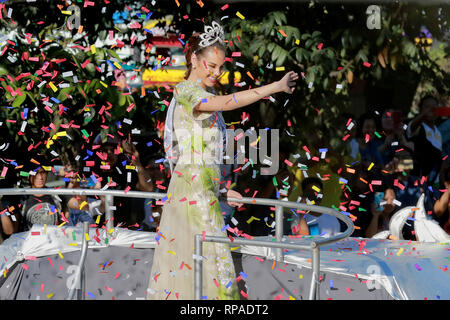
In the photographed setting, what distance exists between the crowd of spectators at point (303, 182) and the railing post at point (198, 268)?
2.89m

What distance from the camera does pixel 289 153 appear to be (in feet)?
26.2

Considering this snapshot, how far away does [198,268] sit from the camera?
462 cm

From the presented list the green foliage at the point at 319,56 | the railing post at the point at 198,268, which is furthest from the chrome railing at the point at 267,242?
the green foliage at the point at 319,56

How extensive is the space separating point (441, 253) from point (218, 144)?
202 cm

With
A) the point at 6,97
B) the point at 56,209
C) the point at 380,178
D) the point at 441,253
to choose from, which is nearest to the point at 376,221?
the point at 380,178

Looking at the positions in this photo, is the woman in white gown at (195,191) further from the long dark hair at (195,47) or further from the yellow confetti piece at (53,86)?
the yellow confetti piece at (53,86)

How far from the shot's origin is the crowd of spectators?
303 inches

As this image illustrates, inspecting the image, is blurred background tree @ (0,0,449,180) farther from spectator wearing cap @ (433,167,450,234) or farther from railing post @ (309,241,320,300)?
railing post @ (309,241,320,300)

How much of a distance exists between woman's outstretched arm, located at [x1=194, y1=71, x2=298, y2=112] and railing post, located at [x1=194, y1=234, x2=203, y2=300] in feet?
2.40

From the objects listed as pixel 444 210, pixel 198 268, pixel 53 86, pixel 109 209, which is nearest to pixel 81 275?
pixel 109 209

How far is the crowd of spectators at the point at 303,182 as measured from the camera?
7.70m

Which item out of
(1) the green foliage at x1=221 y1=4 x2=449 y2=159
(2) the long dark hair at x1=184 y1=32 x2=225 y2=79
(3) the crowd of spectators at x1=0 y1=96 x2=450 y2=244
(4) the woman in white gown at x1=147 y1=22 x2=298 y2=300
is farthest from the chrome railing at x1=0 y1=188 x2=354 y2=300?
(1) the green foliage at x1=221 y1=4 x2=449 y2=159

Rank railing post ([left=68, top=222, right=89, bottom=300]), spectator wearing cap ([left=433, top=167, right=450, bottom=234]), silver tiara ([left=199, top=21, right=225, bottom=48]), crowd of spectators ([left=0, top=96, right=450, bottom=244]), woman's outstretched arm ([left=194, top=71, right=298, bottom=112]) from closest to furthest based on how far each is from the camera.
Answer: woman's outstretched arm ([left=194, top=71, right=298, bottom=112]) < silver tiara ([left=199, top=21, right=225, bottom=48]) < railing post ([left=68, top=222, right=89, bottom=300]) < spectator wearing cap ([left=433, top=167, right=450, bottom=234]) < crowd of spectators ([left=0, top=96, right=450, bottom=244])
